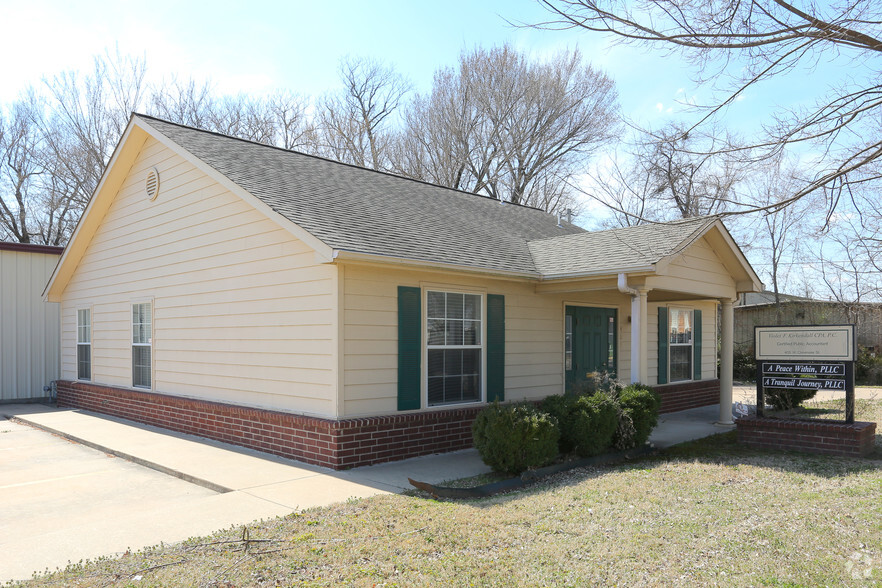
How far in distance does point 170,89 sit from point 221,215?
1958 centimetres

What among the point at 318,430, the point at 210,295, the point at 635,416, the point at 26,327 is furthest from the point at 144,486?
the point at 26,327

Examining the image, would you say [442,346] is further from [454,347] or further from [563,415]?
[563,415]

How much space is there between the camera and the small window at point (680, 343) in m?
14.2

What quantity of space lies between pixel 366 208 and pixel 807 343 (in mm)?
6907

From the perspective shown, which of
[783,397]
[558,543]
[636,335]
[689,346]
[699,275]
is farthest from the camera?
[689,346]

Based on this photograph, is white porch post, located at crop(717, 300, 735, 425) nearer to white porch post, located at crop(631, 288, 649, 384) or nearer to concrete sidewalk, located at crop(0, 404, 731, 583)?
concrete sidewalk, located at crop(0, 404, 731, 583)

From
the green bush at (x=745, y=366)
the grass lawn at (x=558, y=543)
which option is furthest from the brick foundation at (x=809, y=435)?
the green bush at (x=745, y=366)

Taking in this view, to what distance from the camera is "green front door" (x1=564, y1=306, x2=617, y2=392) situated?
1167 centimetres

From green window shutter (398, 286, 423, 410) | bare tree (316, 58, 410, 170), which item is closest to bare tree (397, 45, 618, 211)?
bare tree (316, 58, 410, 170)

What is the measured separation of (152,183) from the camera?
11891mm

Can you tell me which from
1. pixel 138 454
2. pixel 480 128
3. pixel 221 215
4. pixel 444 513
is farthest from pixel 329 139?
pixel 444 513

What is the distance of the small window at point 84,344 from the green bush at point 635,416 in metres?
11.4

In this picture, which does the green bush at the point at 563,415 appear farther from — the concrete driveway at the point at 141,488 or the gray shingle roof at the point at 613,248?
the gray shingle roof at the point at 613,248

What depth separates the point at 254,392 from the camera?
31.1 ft
